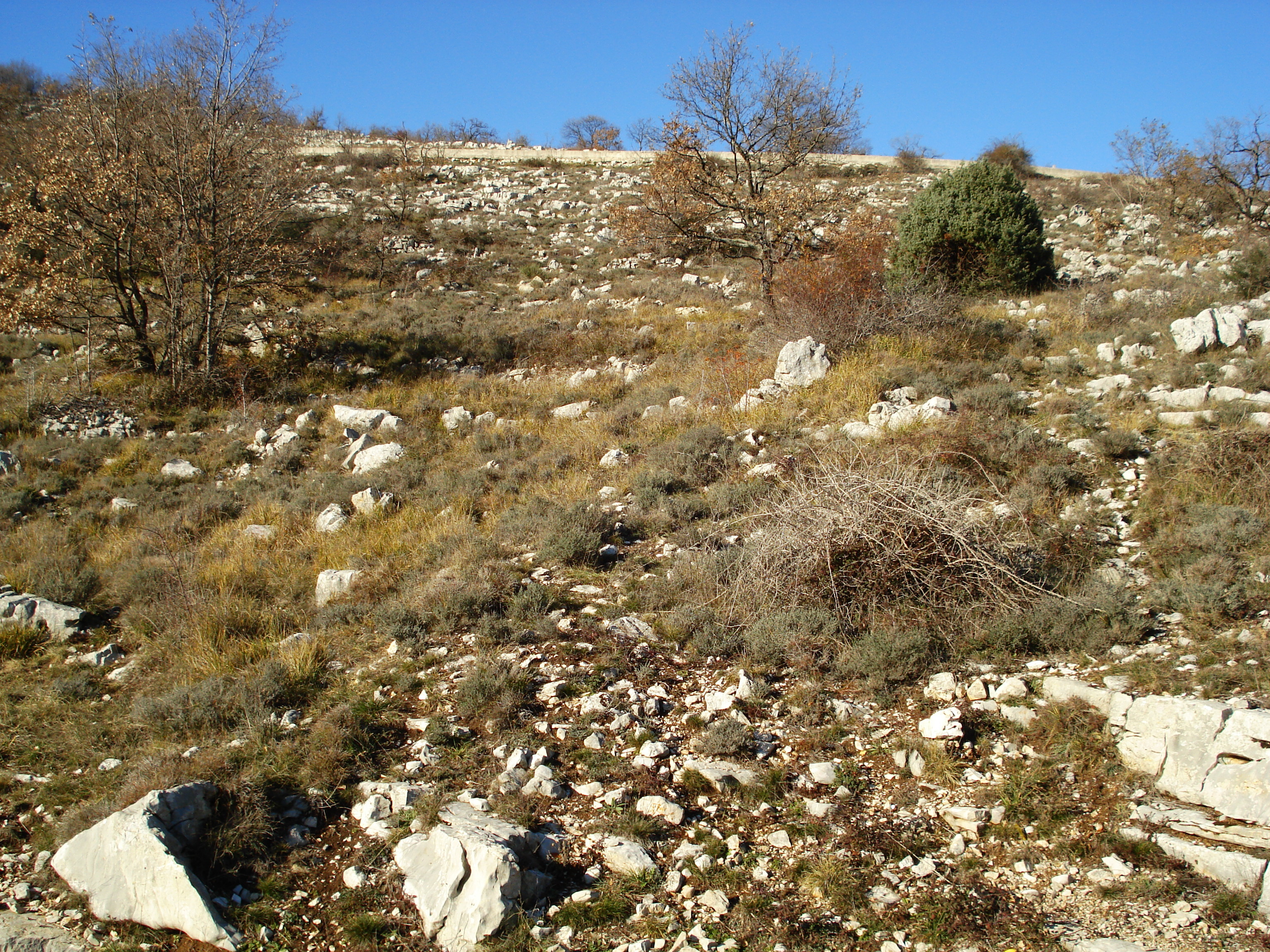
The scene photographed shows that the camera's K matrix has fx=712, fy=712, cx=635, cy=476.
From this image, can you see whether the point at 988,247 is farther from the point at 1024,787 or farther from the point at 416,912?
the point at 416,912

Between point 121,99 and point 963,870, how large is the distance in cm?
1586

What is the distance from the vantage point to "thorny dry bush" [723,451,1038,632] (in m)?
4.70

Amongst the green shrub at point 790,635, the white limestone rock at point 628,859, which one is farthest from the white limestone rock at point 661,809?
the green shrub at point 790,635

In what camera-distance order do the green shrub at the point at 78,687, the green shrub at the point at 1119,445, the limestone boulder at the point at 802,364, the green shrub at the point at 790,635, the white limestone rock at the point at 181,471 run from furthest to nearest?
the white limestone rock at the point at 181,471 < the limestone boulder at the point at 802,364 < the green shrub at the point at 1119,445 < the green shrub at the point at 78,687 < the green shrub at the point at 790,635

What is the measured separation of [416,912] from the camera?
10.0 ft

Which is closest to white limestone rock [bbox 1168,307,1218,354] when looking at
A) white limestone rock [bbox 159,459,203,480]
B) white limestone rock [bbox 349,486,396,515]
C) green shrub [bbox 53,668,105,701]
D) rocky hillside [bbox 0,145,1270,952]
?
rocky hillside [bbox 0,145,1270,952]

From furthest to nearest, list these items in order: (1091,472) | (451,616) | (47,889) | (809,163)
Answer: (809,163) < (1091,472) < (451,616) < (47,889)

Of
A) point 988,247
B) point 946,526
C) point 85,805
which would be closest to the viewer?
point 85,805

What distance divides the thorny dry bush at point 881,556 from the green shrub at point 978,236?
9088 millimetres

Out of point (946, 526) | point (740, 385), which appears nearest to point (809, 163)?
point (740, 385)

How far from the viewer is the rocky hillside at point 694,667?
2.99 meters

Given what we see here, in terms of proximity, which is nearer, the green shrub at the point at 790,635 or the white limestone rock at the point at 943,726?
the white limestone rock at the point at 943,726

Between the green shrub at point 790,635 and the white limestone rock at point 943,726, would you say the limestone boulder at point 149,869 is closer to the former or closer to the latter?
the green shrub at point 790,635

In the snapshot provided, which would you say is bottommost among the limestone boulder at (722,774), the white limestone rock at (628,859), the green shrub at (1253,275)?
the white limestone rock at (628,859)
